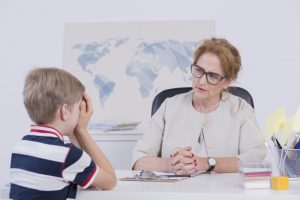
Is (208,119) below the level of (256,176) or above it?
above

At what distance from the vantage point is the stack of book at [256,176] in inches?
50.8

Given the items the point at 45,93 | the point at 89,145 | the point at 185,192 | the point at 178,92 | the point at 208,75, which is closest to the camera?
the point at 185,192

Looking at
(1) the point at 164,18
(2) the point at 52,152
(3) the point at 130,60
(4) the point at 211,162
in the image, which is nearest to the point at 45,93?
(2) the point at 52,152

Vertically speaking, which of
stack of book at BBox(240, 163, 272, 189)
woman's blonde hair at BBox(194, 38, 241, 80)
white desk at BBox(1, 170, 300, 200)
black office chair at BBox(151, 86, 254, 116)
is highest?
woman's blonde hair at BBox(194, 38, 241, 80)

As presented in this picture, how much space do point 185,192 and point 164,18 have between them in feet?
8.73

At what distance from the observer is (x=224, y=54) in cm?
228

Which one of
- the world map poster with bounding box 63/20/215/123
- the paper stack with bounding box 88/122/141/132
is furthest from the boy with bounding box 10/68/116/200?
the world map poster with bounding box 63/20/215/123

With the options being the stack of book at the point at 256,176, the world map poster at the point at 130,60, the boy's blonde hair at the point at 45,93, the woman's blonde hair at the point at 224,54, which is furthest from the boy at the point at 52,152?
the world map poster at the point at 130,60

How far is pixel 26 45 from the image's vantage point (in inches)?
152

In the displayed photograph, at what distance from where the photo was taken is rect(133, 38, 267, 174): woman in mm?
2242

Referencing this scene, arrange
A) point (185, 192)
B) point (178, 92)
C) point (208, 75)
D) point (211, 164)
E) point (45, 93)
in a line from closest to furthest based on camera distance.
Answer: point (185, 192)
point (45, 93)
point (211, 164)
point (208, 75)
point (178, 92)

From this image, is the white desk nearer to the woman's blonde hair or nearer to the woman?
the woman

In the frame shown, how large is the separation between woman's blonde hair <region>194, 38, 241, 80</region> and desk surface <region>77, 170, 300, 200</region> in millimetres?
961

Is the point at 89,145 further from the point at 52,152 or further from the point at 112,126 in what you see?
the point at 112,126
